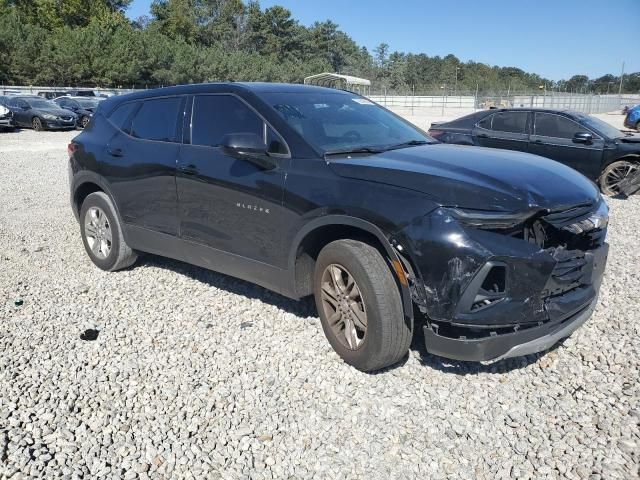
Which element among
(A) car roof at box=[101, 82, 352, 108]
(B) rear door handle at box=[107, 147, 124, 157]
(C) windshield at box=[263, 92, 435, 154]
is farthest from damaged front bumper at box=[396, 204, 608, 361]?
(B) rear door handle at box=[107, 147, 124, 157]

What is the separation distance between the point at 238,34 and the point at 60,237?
98.5m

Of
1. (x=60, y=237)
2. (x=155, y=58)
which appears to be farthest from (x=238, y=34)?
(x=60, y=237)

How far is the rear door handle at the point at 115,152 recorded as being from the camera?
5047 millimetres

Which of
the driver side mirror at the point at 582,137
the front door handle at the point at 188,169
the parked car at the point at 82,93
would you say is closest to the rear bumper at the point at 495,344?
the front door handle at the point at 188,169

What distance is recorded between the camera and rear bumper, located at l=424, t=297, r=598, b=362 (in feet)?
9.59

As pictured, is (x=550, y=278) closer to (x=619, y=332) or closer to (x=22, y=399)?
(x=619, y=332)

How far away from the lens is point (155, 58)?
57.1 meters

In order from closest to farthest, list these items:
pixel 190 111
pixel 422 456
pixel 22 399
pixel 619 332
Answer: pixel 422 456
pixel 22 399
pixel 619 332
pixel 190 111

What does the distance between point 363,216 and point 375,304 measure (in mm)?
520

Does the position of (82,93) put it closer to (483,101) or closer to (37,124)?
(37,124)

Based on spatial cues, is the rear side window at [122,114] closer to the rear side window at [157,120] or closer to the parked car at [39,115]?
the rear side window at [157,120]

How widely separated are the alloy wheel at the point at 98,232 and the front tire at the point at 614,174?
7.99 metres

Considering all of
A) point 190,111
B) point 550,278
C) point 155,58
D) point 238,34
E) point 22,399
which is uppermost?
point 238,34

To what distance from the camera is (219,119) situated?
432cm
